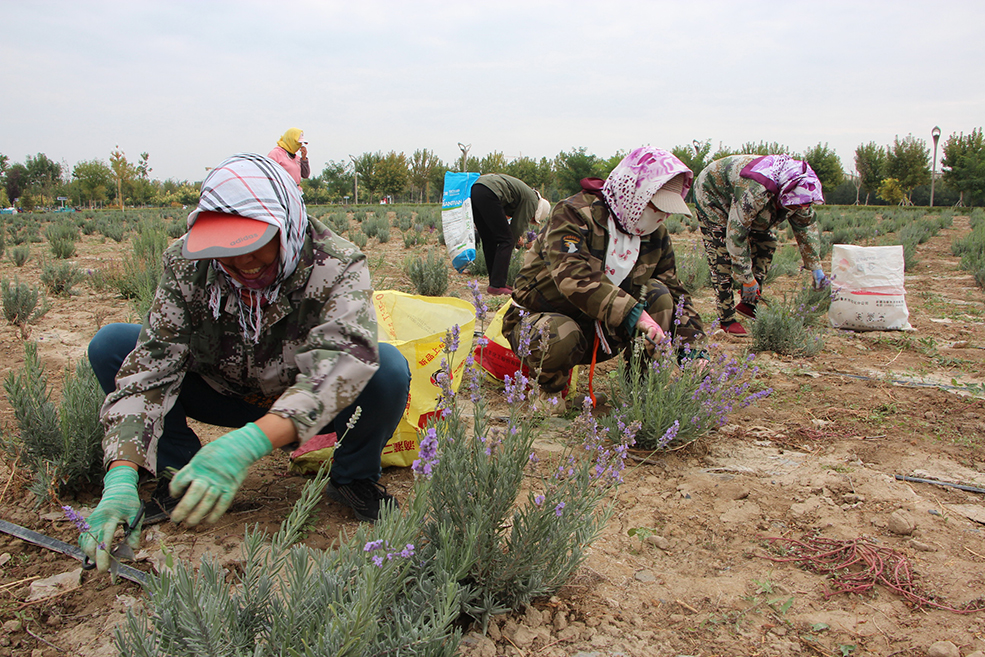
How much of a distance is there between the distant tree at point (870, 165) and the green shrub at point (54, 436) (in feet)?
169

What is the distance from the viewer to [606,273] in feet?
9.27

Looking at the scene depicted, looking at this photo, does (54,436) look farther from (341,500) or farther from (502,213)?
(502,213)

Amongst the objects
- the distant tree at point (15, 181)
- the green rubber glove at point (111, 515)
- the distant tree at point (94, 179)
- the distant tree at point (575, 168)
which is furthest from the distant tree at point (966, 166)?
the distant tree at point (15, 181)

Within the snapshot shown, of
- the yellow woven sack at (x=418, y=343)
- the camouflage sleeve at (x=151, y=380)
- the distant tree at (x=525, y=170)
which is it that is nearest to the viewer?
the camouflage sleeve at (x=151, y=380)

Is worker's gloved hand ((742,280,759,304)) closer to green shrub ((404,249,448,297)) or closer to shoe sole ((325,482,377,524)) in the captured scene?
green shrub ((404,249,448,297))

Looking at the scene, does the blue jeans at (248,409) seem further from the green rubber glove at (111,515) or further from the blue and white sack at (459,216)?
the blue and white sack at (459,216)

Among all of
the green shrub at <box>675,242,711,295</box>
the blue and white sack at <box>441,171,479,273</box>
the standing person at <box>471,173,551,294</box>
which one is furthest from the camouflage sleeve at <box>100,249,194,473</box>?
the green shrub at <box>675,242,711,295</box>

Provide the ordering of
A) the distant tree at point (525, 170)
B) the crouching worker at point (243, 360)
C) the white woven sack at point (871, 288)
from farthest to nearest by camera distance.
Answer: the distant tree at point (525, 170) < the white woven sack at point (871, 288) < the crouching worker at point (243, 360)

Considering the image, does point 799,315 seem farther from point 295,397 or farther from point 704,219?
point 295,397

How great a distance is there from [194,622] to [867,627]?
5.24 ft

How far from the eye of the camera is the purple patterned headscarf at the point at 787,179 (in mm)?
4031

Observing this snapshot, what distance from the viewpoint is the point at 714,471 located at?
2.45 m

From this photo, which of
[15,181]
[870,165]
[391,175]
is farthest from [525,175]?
[15,181]

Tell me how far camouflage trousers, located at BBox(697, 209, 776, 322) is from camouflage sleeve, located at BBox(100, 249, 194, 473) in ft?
13.2
